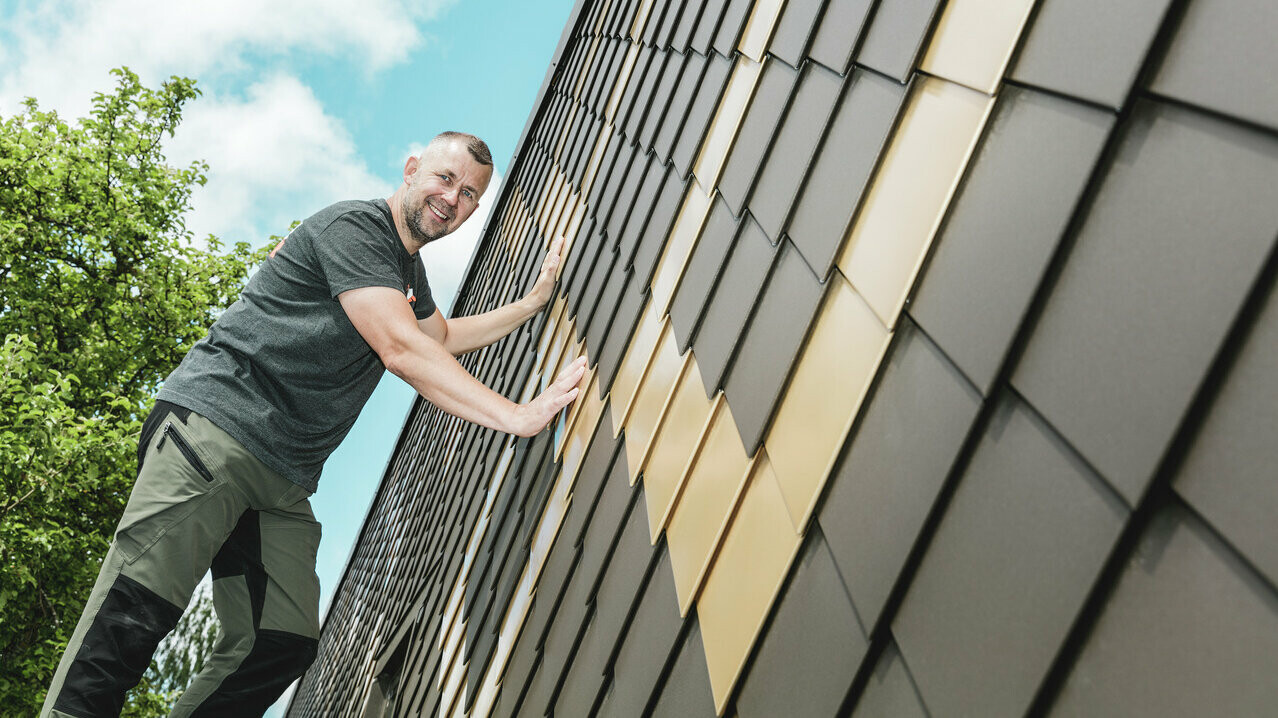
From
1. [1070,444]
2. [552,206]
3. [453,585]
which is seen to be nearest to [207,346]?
[453,585]

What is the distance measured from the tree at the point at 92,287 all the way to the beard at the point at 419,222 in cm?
1062

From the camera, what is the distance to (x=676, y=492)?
5.57 feet

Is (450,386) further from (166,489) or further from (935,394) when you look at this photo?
(935,394)

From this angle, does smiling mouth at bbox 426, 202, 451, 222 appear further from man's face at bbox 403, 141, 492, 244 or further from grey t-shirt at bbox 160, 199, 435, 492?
grey t-shirt at bbox 160, 199, 435, 492

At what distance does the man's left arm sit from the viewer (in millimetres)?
3807

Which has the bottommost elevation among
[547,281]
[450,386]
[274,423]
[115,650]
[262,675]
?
[262,675]

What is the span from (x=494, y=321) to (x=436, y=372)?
1.05 meters

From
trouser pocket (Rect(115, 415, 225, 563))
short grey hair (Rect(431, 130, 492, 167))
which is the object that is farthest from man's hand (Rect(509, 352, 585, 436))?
short grey hair (Rect(431, 130, 492, 167))

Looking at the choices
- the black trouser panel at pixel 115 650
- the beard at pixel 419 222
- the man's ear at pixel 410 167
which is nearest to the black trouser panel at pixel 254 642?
the black trouser panel at pixel 115 650

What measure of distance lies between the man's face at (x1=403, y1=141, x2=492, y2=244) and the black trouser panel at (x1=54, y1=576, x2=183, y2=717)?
1.64 metres

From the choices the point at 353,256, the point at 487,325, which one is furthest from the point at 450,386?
the point at 487,325

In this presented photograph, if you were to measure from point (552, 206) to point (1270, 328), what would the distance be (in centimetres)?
418

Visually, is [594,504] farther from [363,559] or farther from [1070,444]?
[363,559]

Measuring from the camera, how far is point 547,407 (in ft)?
9.05
